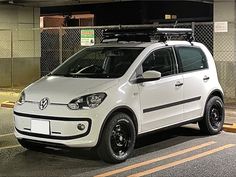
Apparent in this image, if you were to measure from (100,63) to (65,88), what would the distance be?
1.05 metres

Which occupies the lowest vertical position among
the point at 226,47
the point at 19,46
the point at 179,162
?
the point at 179,162

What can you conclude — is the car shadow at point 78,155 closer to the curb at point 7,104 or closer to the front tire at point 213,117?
the front tire at point 213,117

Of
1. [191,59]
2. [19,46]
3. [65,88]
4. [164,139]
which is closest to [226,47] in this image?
[191,59]

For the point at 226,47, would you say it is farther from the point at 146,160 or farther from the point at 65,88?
the point at 65,88

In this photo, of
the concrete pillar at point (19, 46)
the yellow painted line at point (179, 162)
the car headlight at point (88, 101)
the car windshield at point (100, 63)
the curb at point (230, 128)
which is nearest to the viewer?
the yellow painted line at point (179, 162)

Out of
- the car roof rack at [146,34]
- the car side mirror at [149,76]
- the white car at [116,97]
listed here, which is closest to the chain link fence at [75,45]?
the car roof rack at [146,34]

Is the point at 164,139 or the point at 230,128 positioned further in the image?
the point at 230,128

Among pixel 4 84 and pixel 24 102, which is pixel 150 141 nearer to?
pixel 24 102

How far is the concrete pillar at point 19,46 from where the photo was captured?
17.6 m

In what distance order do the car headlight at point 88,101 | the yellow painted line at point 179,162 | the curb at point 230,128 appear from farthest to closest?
1. the curb at point 230,128
2. the car headlight at point 88,101
3. the yellow painted line at point 179,162

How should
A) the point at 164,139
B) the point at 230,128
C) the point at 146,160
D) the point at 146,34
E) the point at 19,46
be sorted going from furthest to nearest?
1. the point at 19,46
2. the point at 230,128
3. the point at 164,139
4. the point at 146,34
5. the point at 146,160

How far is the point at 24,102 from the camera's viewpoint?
6.94 meters

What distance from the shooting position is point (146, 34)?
784 cm

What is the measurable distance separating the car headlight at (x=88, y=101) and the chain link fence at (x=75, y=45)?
195 inches
